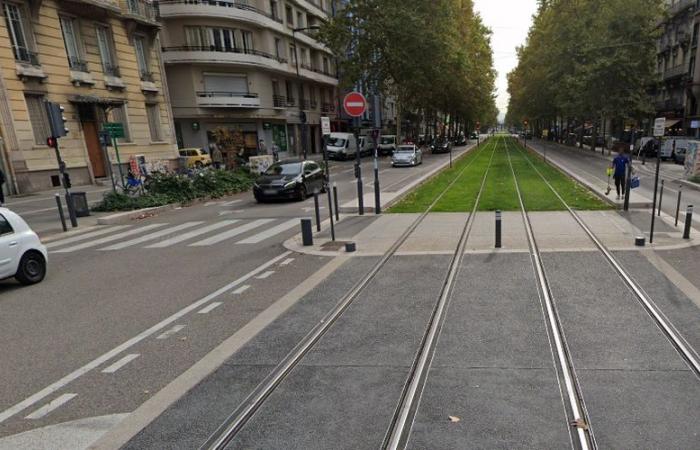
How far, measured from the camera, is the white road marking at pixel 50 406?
3.92m

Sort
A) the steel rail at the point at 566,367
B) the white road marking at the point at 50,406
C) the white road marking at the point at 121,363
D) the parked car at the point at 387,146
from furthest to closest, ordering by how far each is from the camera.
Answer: the parked car at the point at 387,146 → the white road marking at the point at 121,363 → the white road marking at the point at 50,406 → the steel rail at the point at 566,367

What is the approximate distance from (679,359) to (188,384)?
4956 mm

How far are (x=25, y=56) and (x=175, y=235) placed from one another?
52.9ft

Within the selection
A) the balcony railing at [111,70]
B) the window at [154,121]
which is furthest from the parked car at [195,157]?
the balcony railing at [111,70]

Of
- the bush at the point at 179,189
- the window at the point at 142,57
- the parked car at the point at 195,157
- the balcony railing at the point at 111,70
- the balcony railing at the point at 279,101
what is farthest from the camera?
the balcony railing at the point at 279,101

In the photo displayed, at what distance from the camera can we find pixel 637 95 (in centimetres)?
3388

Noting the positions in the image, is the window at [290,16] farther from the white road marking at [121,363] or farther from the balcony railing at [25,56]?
the white road marking at [121,363]

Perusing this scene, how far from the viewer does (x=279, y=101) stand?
132 feet

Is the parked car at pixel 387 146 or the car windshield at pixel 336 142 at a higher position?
the car windshield at pixel 336 142

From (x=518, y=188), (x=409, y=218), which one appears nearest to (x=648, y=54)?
(x=518, y=188)

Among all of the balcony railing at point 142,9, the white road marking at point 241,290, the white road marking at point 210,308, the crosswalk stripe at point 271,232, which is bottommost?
the crosswalk stripe at point 271,232

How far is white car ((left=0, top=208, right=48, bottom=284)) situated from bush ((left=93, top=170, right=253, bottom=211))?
26.1ft

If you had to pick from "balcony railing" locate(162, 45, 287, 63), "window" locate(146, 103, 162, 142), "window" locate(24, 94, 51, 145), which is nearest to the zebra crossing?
"window" locate(24, 94, 51, 145)

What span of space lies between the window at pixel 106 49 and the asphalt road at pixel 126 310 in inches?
646
